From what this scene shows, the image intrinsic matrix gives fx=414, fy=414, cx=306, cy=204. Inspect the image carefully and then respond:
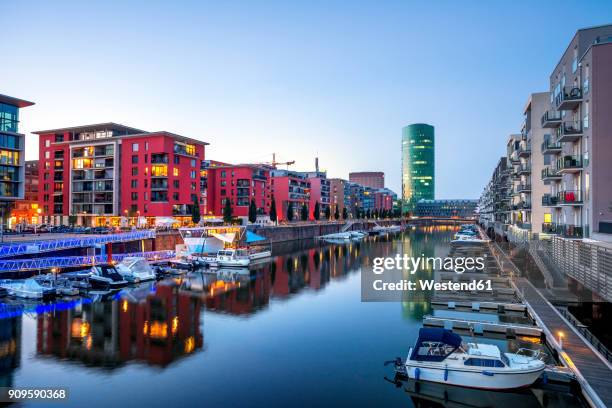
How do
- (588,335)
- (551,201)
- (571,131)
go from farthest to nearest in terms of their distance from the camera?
(551,201), (571,131), (588,335)

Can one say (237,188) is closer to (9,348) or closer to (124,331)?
(124,331)

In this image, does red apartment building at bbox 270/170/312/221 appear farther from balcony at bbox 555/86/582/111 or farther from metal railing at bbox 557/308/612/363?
metal railing at bbox 557/308/612/363

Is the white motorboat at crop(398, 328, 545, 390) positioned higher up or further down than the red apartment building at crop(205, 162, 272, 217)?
further down

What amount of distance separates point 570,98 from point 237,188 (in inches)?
3804

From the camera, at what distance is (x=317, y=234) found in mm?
135000

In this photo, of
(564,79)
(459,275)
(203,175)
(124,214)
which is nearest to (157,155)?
(124,214)

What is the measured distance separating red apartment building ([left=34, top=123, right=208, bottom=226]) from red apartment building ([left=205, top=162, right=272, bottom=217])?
27015 mm

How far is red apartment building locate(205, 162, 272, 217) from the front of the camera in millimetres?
123562

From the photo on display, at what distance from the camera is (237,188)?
408 feet

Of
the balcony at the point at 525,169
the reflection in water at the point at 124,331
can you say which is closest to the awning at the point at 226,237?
the reflection in water at the point at 124,331

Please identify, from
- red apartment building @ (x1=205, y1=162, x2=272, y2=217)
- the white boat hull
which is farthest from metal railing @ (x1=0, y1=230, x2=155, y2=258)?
red apartment building @ (x1=205, y1=162, x2=272, y2=217)

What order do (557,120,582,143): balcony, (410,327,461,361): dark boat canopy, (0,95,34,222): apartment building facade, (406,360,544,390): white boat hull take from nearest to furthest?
(406,360,544,390): white boat hull < (410,327,461,361): dark boat canopy < (557,120,582,143): balcony < (0,95,34,222): apartment building facade

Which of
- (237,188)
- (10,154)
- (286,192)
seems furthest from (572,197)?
(286,192)

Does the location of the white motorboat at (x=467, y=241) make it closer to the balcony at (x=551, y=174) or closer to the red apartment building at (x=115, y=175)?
the balcony at (x=551, y=174)
